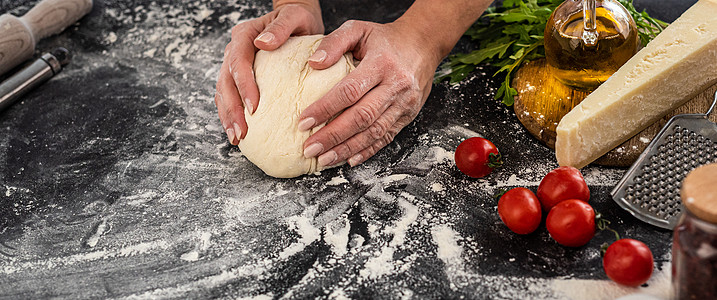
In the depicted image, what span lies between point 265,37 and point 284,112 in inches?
9.5

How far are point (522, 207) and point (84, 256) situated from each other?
112cm

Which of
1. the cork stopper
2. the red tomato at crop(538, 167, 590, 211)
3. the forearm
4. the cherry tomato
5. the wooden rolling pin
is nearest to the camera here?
the cork stopper

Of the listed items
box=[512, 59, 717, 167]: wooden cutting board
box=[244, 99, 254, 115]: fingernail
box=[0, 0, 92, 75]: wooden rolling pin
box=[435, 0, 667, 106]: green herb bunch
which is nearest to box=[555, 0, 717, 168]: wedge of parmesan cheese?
box=[512, 59, 717, 167]: wooden cutting board

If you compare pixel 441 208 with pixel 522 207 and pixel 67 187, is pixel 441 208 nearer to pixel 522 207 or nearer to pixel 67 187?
pixel 522 207

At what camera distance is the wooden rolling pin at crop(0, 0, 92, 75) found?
2201 mm

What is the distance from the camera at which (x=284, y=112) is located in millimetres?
1625

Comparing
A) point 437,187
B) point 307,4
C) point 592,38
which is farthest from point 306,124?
point 592,38

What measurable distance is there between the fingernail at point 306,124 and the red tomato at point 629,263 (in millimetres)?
807

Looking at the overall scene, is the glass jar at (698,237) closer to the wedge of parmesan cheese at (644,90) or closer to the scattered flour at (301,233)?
the wedge of parmesan cheese at (644,90)

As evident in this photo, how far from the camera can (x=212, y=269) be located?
1.42 m

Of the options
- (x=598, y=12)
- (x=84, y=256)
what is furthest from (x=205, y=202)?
(x=598, y=12)

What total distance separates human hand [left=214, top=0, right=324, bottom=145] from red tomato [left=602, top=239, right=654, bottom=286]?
1002mm

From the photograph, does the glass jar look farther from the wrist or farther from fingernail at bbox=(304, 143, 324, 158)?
the wrist

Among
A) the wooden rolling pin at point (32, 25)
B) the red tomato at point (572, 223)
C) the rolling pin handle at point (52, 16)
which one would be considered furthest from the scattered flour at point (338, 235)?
the rolling pin handle at point (52, 16)
